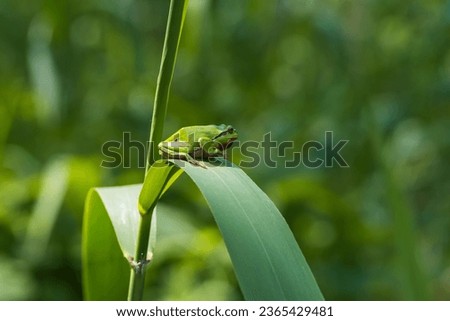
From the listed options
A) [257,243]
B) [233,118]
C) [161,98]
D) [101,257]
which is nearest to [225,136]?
[101,257]

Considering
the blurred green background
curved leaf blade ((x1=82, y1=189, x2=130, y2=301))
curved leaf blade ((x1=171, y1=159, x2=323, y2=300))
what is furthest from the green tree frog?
the blurred green background

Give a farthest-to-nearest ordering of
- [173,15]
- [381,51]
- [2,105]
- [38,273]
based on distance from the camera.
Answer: [381,51] → [2,105] → [38,273] → [173,15]

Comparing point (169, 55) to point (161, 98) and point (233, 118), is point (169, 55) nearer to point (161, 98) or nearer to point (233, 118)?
point (161, 98)

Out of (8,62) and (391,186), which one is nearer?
(391,186)

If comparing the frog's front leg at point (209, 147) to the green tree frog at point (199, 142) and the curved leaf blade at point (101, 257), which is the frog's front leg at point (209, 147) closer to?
the green tree frog at point (199, 142)

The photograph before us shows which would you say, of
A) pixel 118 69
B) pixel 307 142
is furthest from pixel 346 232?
pixel 118 69

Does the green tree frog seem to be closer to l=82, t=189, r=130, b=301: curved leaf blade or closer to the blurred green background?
l=82, t=189, r=130, b=301: curved leaf blade

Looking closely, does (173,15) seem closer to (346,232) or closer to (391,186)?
(391,186)
